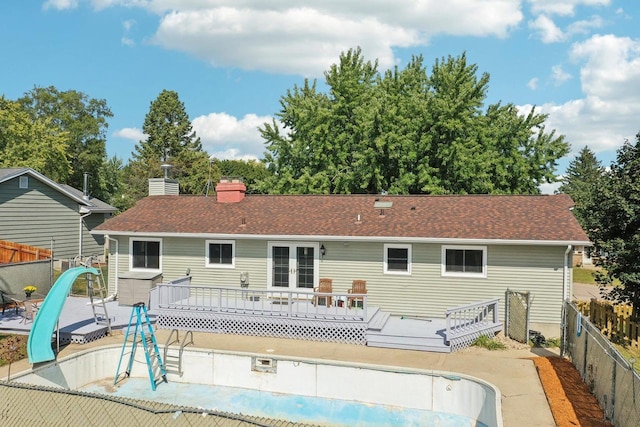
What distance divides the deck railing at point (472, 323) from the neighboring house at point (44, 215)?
73.1ft

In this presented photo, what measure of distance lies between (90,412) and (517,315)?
1130cm

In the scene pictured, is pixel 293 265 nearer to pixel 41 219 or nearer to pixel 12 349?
pixel 12 349

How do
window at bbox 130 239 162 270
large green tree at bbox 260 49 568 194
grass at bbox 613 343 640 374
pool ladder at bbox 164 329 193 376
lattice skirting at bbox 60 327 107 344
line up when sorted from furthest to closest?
large green tree at bbox 260 49 568 194
window at bbox 130 239 162 270
grass at bbox 613 343 640 374
lattice skirting at bbox 60 327 107 344
pool ladder at bbox 164 329 193 376

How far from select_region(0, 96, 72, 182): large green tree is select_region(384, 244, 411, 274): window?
35.9 m

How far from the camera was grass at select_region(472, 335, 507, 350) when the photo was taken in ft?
44.7

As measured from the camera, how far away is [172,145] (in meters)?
62.3

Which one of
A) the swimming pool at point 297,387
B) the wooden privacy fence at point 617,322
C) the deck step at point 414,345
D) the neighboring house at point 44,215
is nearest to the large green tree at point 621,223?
the wooden privacy fence at point 617,322

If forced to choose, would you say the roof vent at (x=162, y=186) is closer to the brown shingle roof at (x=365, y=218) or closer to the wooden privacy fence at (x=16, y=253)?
the brown shingle roof at (x=365, y=218)

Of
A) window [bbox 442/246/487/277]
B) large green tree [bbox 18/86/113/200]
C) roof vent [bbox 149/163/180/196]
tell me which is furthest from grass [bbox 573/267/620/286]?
large green tree [bbox 18/86/113/200]

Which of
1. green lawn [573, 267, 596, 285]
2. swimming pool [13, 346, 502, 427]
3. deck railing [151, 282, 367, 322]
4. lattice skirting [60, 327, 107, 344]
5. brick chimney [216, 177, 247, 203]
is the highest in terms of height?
brick chimney [216, 177, 247, 203]

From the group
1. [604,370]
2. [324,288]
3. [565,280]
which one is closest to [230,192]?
[324,288]

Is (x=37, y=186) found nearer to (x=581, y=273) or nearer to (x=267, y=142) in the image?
(x=267, y=142)

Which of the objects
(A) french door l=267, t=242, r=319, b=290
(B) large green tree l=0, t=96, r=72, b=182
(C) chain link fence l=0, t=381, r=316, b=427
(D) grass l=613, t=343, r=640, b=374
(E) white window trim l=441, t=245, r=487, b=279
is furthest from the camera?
(B) large green tree l=0, t=96, r=72, b=182

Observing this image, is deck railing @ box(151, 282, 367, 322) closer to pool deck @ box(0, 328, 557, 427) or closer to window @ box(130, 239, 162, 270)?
pool deck @ box(0, 328, 557, 427)
